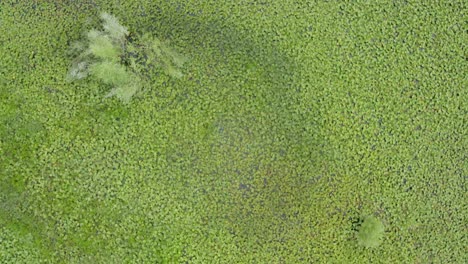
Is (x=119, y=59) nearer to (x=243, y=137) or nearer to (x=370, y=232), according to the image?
(x=243, y=137)

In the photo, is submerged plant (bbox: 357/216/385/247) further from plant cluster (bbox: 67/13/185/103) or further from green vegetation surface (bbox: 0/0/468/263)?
plant cluster (bbox: 67/13/185/103)

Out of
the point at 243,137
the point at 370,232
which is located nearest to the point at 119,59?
the point at 243,137

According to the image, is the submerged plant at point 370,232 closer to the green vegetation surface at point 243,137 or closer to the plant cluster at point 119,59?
the green vegetation surface at point 243,137

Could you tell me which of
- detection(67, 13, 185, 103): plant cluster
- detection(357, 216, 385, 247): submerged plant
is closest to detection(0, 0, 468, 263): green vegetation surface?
detection(357, 216, 385, 247): submerged plant

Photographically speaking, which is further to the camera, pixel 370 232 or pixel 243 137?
pixel 243 137

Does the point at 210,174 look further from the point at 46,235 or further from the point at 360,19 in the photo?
the point at 360,19

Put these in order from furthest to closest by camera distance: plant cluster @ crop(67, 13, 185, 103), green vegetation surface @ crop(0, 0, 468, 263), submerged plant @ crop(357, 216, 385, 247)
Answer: submerged plant @ crop(357, 216, 385, 247) < green vegetation surface @ crop(0, 0, 468, 263) < plant cluster @ crop(67, 13, 185, 103)

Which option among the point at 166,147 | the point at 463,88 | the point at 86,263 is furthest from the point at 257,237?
the point at 463,88
